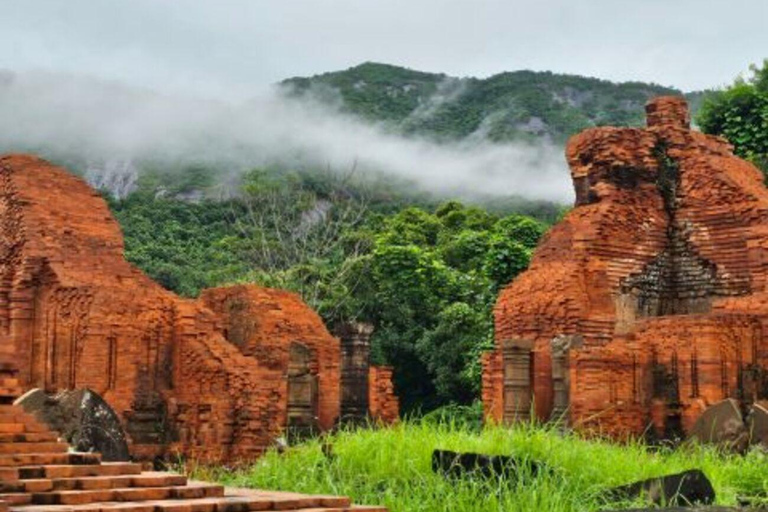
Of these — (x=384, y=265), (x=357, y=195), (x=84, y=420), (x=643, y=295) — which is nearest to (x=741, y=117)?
(x=643, y=295)

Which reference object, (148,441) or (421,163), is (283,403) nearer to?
(148,441)

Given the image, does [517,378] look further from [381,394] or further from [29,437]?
[29,437]

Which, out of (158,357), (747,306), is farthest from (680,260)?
(158,357)

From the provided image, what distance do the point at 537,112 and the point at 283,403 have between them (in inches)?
2386

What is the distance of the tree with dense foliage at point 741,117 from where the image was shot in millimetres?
26531

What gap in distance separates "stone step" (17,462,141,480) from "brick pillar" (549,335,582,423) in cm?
1060

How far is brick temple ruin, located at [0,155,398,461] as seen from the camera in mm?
17438

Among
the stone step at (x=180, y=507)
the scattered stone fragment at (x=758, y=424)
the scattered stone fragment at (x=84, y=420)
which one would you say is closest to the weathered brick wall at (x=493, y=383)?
Result: the scattered stone fragment at (x=758, y=424)

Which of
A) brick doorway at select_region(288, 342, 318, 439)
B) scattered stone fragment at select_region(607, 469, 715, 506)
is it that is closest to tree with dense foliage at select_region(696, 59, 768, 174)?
brick doorway at select_region(288, 342, 318, 439)

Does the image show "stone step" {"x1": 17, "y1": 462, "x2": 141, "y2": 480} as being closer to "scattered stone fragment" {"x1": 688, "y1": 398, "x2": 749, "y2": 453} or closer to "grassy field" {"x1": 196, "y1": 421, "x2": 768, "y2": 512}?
"grassy field" {"x1": 196, "y1": 421, "x2": 768, "y2": 512}

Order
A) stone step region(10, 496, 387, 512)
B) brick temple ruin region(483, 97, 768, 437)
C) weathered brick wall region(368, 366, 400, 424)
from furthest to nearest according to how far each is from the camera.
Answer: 1. weathered brick wall region(368, 366, 400, 424)
2. brick temple ruin region(483, 97, 768, 437)
3. stone step region(10, 496, 387, 512)

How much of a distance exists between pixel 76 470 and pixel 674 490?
13.6ft

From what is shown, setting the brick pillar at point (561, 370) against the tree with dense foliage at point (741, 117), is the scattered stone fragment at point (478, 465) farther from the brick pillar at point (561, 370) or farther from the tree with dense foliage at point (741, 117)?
the tree with dense foliage at point (741, 117)

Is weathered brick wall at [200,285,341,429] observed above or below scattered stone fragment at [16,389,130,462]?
above
